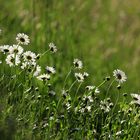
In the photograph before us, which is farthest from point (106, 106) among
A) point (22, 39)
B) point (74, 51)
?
point (74, 51)

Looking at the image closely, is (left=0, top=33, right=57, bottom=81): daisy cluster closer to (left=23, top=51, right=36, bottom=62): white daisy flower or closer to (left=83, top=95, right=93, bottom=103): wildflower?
(left=23, top=51, right=36, bottom=62): white daisy flower

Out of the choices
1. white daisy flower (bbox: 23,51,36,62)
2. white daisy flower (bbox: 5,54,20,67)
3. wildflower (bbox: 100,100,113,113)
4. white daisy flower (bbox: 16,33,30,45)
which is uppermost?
white daisy flower (bbox: 16,33,30,45)

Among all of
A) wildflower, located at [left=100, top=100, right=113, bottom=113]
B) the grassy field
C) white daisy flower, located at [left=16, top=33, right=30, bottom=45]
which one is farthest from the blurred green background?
wildflower, located at [left=100, top=100, right=113, bottom=113]

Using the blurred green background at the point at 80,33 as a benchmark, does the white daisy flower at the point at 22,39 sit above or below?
below

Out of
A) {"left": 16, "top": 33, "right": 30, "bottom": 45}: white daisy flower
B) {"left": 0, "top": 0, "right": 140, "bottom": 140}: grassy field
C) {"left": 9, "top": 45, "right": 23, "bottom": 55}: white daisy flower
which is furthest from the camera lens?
{"left": 16, "top": 33, "right": 30, "bottom": 45}: white daisy flower

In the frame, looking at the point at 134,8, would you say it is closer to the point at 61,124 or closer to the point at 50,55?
the point at 50,55

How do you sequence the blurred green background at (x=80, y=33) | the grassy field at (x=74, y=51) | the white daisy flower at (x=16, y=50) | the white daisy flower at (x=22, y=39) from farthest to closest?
the blurred green background at (x=80, y=33) → the white daisy flower at (x=22, y=39) → the white daisy flower at (x=16, y=50) → the grassy field at (x=74, y=51)

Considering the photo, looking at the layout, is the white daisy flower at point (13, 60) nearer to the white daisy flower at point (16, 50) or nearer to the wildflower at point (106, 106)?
the white daisy flower at point (16, 50)

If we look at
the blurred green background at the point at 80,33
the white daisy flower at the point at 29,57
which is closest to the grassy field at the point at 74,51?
the blurred green background at the point at 80,33
